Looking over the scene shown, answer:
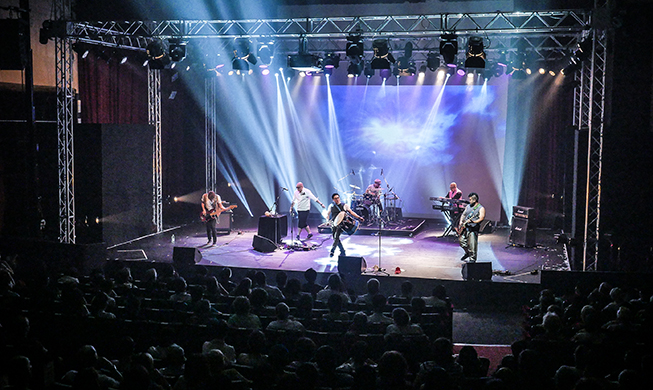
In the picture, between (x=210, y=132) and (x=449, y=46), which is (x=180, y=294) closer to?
(x=449, y=46)

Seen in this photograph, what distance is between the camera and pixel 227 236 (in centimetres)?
1714

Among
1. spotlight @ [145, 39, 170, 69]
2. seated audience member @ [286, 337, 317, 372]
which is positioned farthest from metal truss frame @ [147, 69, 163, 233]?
seated audience member @ [286, 337, 317, 372]

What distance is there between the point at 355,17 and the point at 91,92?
7.85 m

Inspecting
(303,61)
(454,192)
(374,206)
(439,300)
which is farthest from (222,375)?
(374,206)

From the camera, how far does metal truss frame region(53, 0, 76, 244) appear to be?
13.9m

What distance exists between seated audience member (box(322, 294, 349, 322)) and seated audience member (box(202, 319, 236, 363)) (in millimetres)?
1318

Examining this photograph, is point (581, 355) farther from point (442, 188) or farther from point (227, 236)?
point (442, 188)

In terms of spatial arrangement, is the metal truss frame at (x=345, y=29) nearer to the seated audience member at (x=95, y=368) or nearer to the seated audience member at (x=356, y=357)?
the seated audience member at (x=356, y=357)

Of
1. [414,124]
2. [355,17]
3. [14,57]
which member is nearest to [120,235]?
[14,57]

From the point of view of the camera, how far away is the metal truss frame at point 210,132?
20.1 m

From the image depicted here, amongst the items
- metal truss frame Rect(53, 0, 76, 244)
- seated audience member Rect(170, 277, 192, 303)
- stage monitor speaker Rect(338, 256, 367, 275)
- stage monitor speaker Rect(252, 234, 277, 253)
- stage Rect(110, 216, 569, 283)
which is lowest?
stage Rect(110, 216, 569, 283)

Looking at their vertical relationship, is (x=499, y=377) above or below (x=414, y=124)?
below

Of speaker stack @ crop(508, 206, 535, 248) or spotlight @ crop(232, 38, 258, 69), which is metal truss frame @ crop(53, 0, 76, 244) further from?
speaker stack @ crop(508, 206, 535, 248)

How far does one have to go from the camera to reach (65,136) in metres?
14.0
